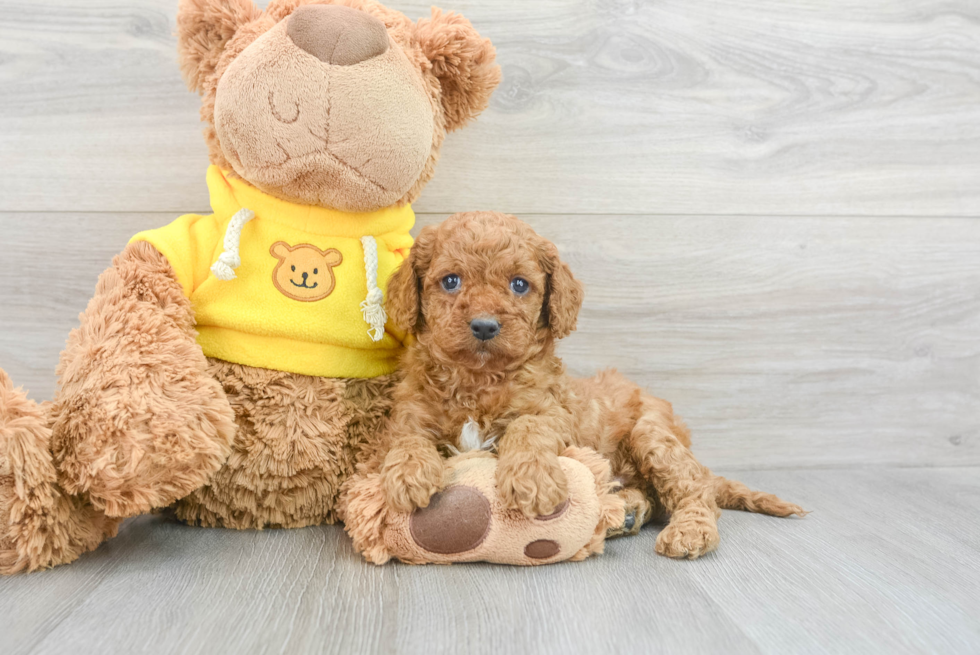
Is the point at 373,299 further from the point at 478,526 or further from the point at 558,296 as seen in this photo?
the point at 478,526

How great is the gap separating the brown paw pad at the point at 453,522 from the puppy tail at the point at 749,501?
65 cm

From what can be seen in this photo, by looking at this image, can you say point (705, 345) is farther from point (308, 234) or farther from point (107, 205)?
point (107, 205)

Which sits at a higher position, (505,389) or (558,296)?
(558,296)

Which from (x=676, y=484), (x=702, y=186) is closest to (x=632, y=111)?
(x=702, y=186)

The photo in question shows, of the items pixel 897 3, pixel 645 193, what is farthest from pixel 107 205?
pixel 897 3

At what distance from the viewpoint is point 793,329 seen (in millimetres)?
2045

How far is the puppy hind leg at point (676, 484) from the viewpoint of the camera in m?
1.41

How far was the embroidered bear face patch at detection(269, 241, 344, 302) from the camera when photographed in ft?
4.79

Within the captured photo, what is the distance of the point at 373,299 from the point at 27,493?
0.68 m

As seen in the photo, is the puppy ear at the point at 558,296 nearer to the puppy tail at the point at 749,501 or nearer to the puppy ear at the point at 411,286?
the puppy ear at the point at 411,286

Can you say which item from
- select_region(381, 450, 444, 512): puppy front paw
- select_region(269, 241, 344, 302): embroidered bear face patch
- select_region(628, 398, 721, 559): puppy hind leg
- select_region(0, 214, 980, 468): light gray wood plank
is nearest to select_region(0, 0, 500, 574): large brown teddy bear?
select_region(269, 241, 344, 302): embroidered bear face patch

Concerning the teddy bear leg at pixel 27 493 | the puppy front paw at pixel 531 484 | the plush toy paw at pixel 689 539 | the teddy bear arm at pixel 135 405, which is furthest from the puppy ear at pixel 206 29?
the plush toy paw at pixel 689 539

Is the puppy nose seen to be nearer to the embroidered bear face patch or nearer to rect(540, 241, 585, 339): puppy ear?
rect(540, 241, 585, 339): puppy ear

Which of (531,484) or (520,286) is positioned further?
(520,286)
